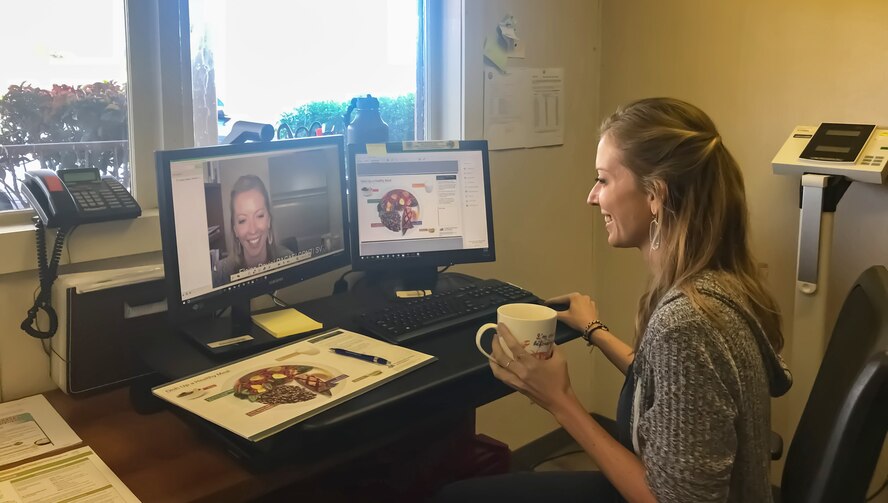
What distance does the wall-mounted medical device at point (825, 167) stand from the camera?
6.06 ft

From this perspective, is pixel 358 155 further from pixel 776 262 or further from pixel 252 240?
pixel 776 262

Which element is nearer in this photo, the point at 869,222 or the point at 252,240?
the point at 252,240

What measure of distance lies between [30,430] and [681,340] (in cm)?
109

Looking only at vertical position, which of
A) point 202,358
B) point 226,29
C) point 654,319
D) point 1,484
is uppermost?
point 226,29

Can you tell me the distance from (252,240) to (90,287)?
0.31m

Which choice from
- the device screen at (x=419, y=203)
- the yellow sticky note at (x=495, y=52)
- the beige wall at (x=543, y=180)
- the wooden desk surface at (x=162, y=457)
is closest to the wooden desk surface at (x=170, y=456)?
the wooden desk surface at (x=162, y=457)

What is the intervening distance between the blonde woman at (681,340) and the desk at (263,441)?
15 centimetres

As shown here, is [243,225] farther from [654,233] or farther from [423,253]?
[654,233]

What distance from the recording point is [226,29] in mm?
1847

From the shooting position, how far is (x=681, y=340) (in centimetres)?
108

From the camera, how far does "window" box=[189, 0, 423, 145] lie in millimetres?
1820

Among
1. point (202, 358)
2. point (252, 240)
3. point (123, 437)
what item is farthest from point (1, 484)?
point (252, 240)

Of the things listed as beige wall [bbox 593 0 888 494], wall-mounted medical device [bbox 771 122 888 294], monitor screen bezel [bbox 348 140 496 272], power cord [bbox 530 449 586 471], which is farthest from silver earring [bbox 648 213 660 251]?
power cord [bbox 530 449 586 471]

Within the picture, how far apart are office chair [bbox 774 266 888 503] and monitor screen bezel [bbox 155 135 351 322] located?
1.02m
